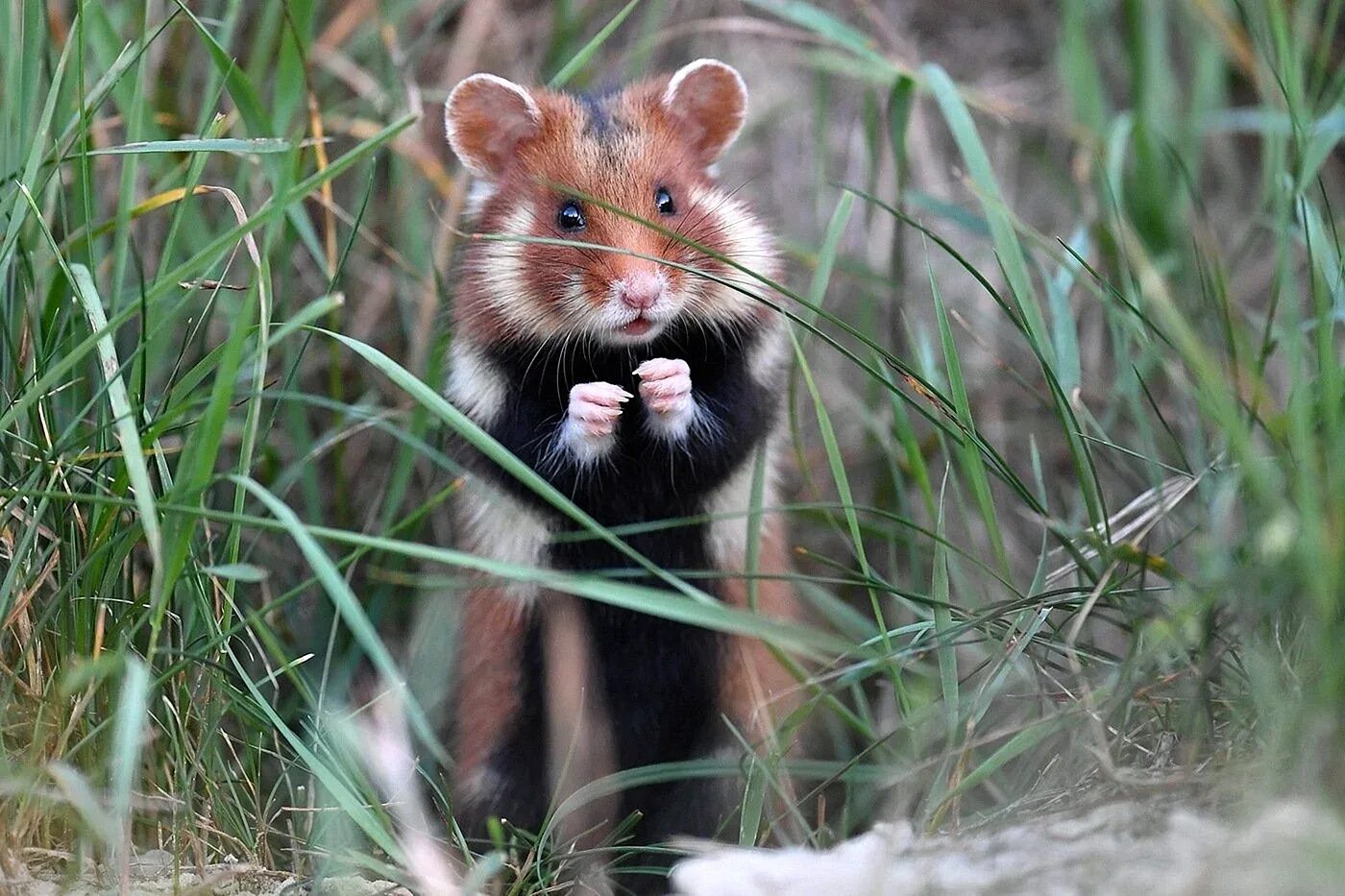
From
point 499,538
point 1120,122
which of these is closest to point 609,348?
point 499,538

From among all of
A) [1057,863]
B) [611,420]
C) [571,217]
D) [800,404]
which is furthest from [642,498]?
[1057,863]

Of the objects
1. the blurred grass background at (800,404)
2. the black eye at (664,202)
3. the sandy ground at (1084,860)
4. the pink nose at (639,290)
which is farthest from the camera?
the black eye at (664,202)

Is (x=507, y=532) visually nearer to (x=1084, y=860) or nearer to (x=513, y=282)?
(x=513, y=282)

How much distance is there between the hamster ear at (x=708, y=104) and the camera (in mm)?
3947

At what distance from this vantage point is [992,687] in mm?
2957

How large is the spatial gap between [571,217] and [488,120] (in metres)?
0.46

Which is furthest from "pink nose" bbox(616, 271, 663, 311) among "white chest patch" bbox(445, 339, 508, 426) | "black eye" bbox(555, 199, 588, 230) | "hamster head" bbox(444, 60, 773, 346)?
"white chest patch" bbox(445, 339, 508, 426)

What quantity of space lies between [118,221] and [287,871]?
163cm

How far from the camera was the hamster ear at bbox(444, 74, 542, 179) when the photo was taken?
12.4ft

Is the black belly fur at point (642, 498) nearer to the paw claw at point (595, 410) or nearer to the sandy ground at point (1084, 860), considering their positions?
the paw claw at point (595, 410)

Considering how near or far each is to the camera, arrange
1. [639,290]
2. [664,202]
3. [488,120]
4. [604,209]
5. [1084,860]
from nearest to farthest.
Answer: [1084,860], [639,290], [604,209], [664,202], [488,120]

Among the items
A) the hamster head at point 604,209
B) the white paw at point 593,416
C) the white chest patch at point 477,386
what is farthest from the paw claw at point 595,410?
the white chest patch at point 477,386

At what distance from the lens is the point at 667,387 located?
11.6 ft

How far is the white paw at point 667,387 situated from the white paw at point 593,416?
0.21 feet
